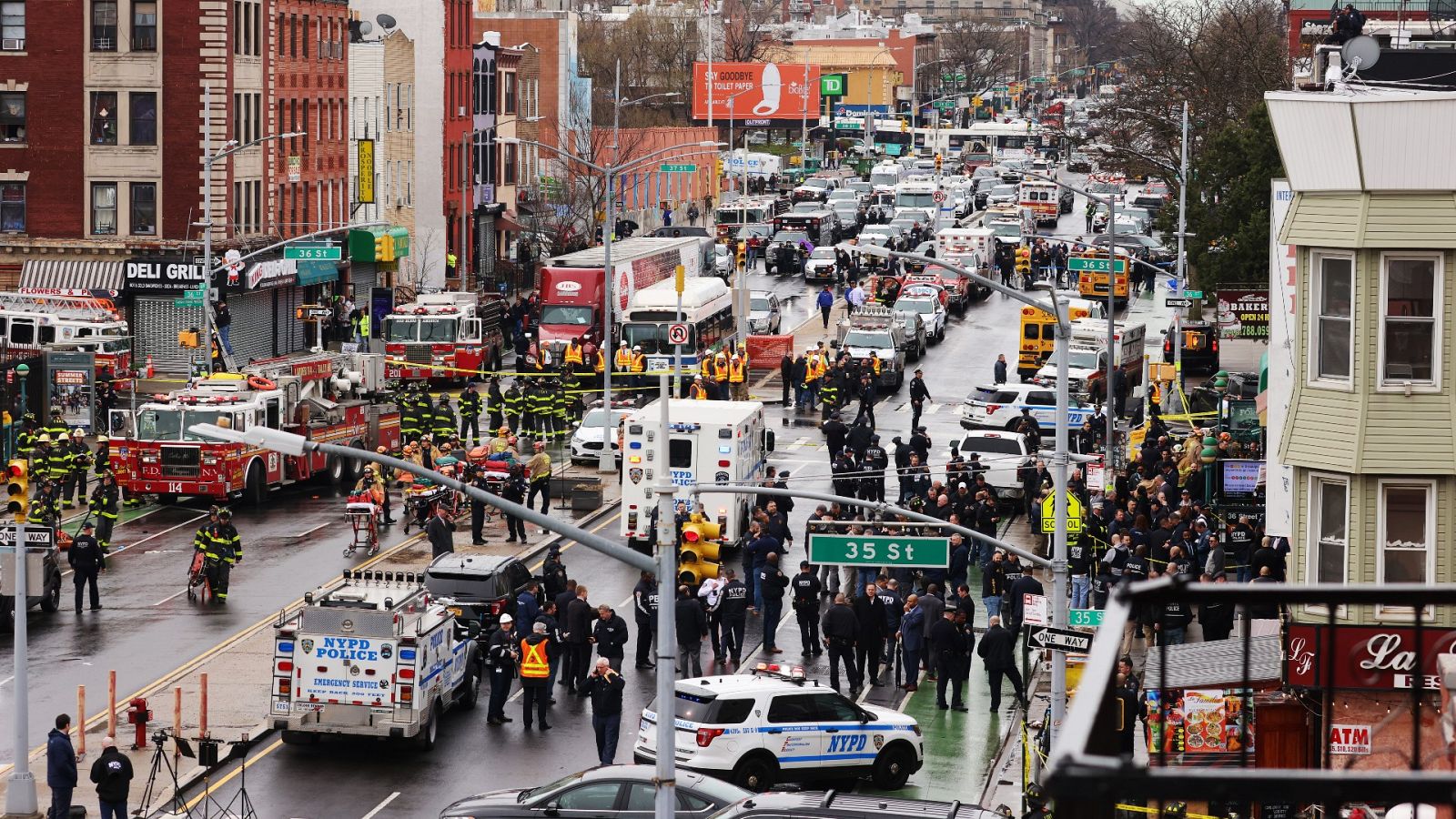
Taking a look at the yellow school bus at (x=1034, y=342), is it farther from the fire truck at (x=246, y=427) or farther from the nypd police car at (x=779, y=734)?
the nypd police car at (x=779, y=734)

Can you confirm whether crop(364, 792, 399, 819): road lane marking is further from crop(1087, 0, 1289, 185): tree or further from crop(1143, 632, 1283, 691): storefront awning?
crop(1087, 0, 1289, 185): tree

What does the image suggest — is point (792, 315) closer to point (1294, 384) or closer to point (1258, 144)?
point (1258, 144)

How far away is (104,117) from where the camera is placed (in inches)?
2608

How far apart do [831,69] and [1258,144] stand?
12900 centimetres

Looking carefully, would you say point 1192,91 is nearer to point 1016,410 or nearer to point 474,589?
point 1016,410

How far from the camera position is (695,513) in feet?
120

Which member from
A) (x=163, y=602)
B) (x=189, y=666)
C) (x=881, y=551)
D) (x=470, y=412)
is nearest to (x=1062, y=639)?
(x=881, y=551)

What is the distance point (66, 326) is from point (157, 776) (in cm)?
3164

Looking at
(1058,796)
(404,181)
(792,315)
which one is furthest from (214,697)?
(404,181)

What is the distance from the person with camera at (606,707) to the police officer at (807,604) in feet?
20.2

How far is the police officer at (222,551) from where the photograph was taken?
35281 millimetres

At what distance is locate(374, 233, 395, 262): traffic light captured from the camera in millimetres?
78500

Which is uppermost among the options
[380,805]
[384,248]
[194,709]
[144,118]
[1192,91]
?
[1192,91]

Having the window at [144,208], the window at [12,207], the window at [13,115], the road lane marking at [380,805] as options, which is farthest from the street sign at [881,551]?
the window at [13,115]
